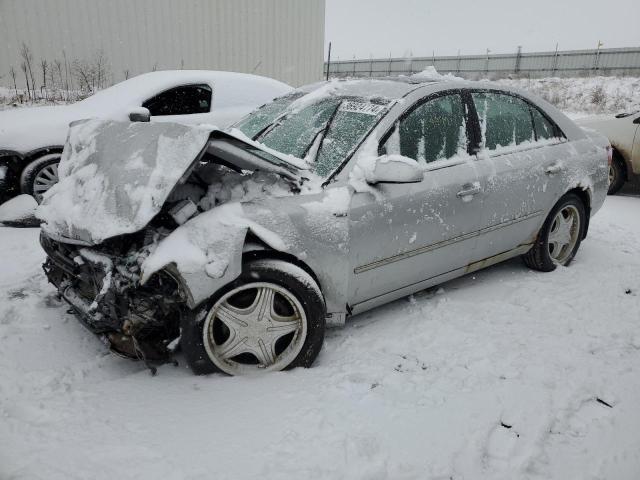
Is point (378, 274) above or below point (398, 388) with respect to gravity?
above

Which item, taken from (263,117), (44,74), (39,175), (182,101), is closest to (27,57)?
(44,74)

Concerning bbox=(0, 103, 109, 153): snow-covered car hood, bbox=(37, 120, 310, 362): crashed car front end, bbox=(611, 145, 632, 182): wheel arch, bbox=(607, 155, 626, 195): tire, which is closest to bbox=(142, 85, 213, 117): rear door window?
bbox=(0, 103, 109, 153): snow-covered car hood

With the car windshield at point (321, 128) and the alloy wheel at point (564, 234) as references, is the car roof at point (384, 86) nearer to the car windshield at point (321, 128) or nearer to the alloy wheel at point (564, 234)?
the car windshield at point (321, 128)

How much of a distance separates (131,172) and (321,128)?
1.23 metres

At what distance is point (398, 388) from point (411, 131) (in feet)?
5.26

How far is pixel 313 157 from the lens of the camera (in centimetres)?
299

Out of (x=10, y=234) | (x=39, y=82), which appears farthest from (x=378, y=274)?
(x=39, y=82)

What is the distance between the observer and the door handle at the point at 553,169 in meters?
3.83

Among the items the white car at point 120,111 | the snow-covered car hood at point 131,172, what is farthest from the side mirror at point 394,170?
the white car at point 120,111

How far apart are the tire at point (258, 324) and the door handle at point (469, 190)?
127 cm

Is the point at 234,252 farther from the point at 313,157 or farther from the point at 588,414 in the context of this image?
the point at 588,414

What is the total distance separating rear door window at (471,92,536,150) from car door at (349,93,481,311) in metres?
0.21

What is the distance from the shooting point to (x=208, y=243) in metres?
2.41

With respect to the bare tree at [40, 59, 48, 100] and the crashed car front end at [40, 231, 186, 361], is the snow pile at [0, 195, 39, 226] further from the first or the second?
the bare tree at [40, 59, 48, 100]
